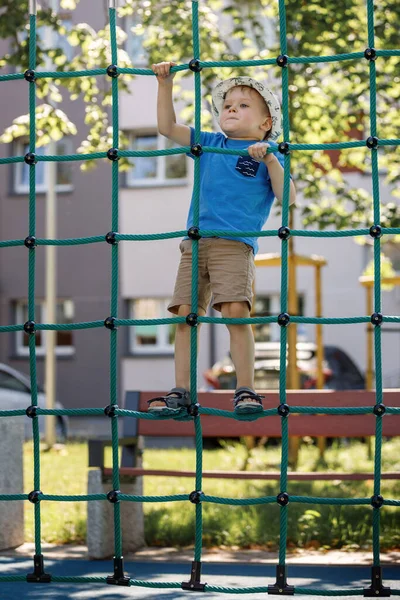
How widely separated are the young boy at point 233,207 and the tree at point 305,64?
3231mm

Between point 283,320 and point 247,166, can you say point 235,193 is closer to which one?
point 247,166

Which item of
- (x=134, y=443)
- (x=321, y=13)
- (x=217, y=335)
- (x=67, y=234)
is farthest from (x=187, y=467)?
(x=67, y=234)

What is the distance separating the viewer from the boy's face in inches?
161

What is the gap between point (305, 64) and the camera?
8.80 meters

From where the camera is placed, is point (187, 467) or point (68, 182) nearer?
point (187, 467)

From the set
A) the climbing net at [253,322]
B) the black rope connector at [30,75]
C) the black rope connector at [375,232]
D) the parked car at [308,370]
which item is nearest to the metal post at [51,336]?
the parked car at [308,370]

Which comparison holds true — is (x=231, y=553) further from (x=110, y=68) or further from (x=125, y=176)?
(x=125, y=176)

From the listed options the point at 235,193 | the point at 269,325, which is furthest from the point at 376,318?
the point at 269,325

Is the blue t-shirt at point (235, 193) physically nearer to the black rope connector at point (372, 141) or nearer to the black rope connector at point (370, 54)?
the black rope connector at point (372, 141)

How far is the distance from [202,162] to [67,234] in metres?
13.7

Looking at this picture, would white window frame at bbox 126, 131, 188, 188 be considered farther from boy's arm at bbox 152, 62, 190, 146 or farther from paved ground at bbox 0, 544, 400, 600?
boy's arm at bbox 152, 62, 190, 146

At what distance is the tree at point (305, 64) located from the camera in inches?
312

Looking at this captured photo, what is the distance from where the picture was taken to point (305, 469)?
A: 8.86m

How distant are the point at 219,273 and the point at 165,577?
156 centimetres
